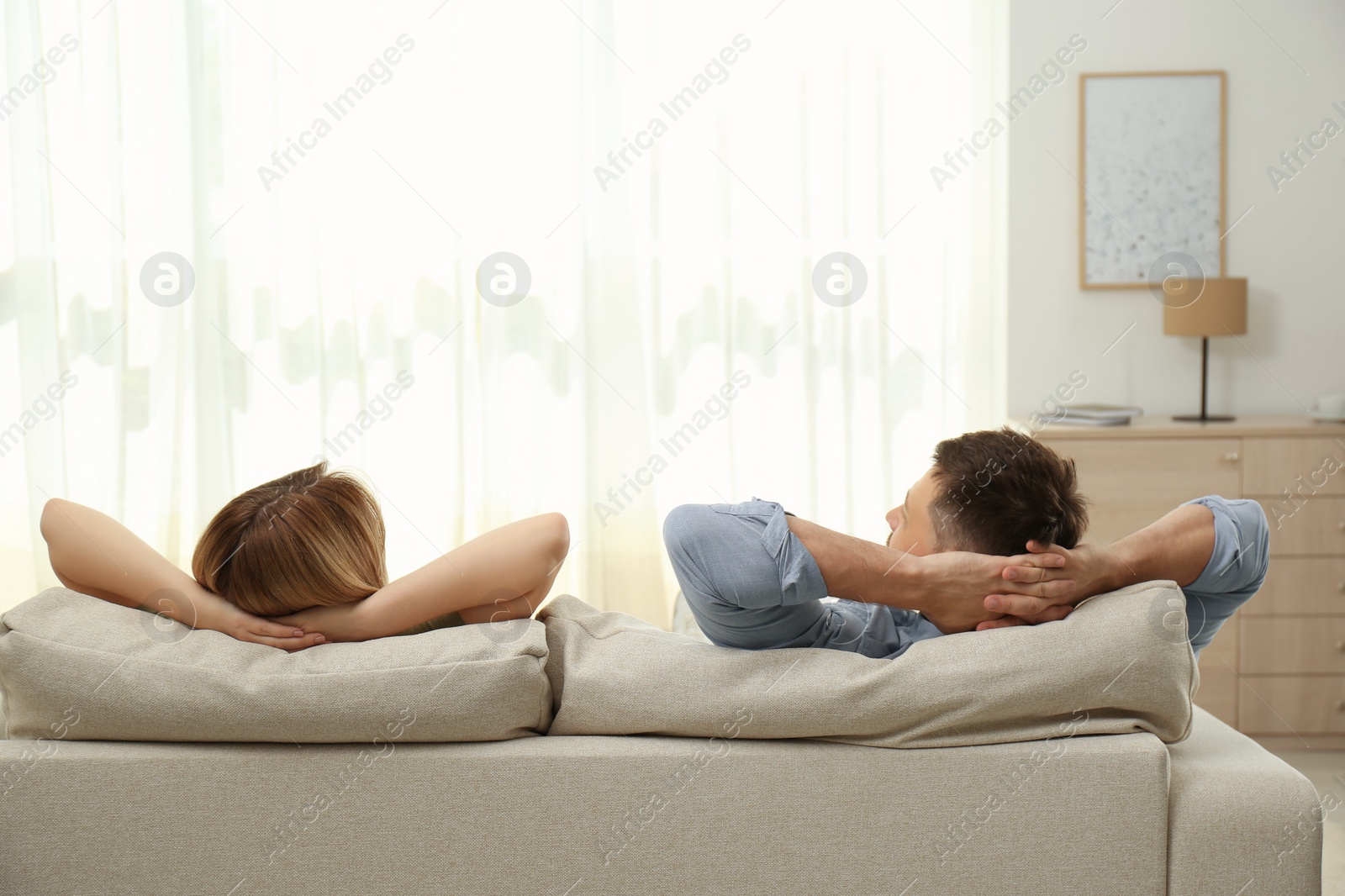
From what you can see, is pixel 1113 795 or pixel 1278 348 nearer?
pixel 1113 795

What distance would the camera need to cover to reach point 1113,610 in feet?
3.28

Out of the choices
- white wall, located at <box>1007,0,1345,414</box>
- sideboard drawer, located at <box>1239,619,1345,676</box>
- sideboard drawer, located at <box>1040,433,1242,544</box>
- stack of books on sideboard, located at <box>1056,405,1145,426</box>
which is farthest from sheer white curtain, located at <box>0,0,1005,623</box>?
sideboard drawer, located at <box>1239,619,1345,676</box>

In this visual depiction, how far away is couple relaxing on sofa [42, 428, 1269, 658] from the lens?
104cm

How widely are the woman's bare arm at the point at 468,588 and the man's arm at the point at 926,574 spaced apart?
0.29 metres

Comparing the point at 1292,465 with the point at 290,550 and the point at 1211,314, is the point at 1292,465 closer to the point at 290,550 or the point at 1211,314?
the point at 1211,314

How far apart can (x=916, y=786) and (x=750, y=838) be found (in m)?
0.17

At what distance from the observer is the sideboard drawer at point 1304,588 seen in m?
2.82

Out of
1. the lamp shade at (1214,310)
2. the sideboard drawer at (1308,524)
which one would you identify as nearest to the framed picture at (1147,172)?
the lamp shade at (1214,310)

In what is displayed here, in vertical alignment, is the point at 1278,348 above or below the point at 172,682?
above

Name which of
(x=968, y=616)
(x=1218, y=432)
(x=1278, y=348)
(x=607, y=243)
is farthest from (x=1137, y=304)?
(x=968, y=616)

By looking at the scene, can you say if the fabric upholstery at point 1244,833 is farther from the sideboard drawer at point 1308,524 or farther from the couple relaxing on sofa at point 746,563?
the sideboard drawer at point 1308,524

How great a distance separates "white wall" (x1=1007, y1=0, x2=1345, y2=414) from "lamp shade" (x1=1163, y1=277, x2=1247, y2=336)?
0.25 meters

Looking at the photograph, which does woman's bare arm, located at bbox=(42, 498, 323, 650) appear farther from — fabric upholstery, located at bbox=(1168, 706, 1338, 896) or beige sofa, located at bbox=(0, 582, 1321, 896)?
fabric upholstery, located at bbox=(1168, 706, 1338, 896)

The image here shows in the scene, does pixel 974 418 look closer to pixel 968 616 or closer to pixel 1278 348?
pixel 1278 348
